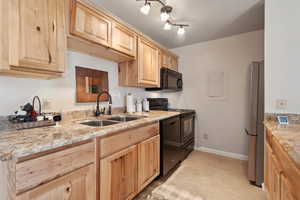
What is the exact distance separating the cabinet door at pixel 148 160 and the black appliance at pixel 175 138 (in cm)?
11

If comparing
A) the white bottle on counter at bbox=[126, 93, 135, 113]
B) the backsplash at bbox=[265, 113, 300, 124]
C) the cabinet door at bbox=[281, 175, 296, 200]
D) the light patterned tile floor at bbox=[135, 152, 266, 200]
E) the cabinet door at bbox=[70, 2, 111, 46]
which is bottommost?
the light patterned tile floor at bbox=[135, 152, 266, 200]

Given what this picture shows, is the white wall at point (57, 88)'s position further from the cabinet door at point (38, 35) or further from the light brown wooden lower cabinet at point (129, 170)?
the light brown wooden lower cabinet at point (129, 170)

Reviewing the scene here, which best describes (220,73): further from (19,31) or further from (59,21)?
(19,31)

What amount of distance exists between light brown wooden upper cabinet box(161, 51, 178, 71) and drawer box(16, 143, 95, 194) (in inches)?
85.8

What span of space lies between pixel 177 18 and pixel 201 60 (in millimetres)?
1268

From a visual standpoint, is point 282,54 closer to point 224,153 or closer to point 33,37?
point 224,153

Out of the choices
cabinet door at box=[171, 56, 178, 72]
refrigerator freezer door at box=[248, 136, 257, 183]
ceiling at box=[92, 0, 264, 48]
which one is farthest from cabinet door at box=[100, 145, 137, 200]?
cabinet door at box=[171, 56, 178, 72]

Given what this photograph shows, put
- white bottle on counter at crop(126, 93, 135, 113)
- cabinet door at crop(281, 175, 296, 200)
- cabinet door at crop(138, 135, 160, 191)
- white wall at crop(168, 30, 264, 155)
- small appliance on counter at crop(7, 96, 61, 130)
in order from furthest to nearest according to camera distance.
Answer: white wall at crop(168, 30, 264, 155) → white bottle on counter at crop(126, 93, 135, 113) → cabinet door at crop(138, 135, 160, 191) → small appliance on counter at crop(7, 96, 61, 130) → cabinet door at crop(281, 175, 296, 200)

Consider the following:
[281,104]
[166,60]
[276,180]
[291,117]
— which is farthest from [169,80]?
[276,180]

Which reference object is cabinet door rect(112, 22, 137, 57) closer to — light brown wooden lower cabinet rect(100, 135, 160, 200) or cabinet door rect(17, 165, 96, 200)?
light brown wooden lower cabinet rect(100, 135, 160, 200)

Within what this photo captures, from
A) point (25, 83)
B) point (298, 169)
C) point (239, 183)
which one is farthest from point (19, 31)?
point (239, 183)

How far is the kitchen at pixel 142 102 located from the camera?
91 centimetres

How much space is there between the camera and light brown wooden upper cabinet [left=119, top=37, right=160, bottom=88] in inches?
82.9

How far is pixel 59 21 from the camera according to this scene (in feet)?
3.85
